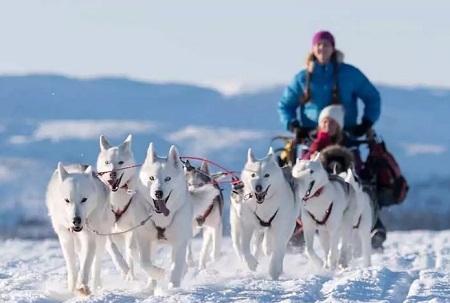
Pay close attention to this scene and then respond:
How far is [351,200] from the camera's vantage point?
40.9ft

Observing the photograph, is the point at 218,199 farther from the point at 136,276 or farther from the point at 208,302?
the point at 208,302

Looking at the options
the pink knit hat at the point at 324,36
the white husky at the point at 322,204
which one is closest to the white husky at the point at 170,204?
the white husky at the point at 322,204

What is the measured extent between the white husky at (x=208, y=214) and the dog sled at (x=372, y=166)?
1073 mm

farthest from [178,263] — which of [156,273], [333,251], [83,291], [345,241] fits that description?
[345,241]

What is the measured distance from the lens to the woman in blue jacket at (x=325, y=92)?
44.1ft

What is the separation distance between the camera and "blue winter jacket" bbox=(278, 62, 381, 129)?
13.5 m

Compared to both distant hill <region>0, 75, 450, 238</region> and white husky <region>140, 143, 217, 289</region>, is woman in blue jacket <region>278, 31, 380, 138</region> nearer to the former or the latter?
white husky <region>140, 143, 217, 289</region>

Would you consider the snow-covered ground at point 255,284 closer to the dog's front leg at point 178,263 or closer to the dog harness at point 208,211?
the dog's front leg at point 178,263

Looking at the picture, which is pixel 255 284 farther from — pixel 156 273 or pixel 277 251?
pixel 277 251

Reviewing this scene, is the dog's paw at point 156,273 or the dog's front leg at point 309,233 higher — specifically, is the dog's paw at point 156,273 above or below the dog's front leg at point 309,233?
below

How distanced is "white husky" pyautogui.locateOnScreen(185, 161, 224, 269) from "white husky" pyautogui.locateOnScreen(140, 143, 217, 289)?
47.9 inches

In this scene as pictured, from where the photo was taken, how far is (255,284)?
33.4 feet

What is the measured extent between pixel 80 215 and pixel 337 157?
161 inches

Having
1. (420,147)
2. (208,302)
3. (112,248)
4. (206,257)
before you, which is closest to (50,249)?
(206,257)
